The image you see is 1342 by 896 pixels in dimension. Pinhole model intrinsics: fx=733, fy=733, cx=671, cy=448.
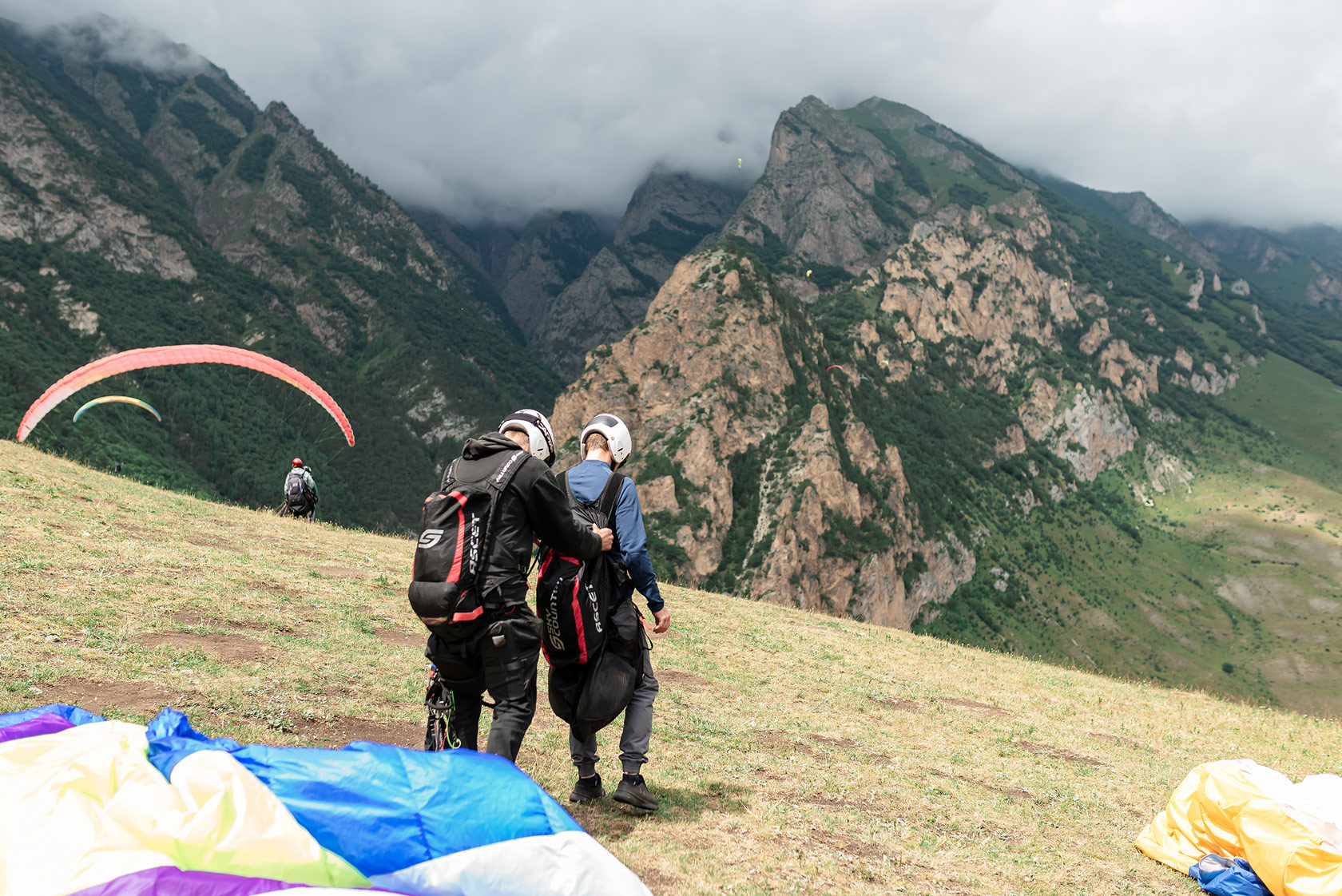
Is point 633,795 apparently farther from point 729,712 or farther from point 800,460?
point 800,460


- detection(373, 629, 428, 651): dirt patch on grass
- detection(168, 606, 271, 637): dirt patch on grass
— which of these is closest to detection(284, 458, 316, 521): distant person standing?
detection(373, 629, 428, 651): dirt patch on grass

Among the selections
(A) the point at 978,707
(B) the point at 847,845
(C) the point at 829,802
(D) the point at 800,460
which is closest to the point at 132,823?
(B) the point at 847,845

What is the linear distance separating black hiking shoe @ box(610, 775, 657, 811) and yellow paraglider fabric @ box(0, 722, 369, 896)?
2.63m

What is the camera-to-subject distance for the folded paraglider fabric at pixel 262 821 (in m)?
2.57

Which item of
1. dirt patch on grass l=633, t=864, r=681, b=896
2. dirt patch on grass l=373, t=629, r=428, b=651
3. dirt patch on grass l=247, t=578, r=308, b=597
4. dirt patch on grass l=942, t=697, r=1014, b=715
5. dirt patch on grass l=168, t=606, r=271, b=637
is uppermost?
dirt patch on grass l=633, t=864, r=681, b=896

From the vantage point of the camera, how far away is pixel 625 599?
17.6ft

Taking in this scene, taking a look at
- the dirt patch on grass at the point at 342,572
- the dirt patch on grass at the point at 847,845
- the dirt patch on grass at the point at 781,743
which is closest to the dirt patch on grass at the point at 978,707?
the dirt patch on grass at the point at 781,743

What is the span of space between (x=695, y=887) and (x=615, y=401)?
328 feet

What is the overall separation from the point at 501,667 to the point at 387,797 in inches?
53.4

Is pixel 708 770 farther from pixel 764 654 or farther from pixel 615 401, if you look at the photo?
pixel 615 401

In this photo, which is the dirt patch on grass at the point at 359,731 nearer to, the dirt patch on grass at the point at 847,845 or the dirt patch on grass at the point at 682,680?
the dirt patch on grass at the point at 847,845

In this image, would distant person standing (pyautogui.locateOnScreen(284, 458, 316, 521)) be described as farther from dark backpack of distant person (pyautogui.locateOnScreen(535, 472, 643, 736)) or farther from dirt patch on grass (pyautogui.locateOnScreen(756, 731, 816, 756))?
dark backpack of distant person (pyautogui.locateOnScreen(535, 472, 643, 736))

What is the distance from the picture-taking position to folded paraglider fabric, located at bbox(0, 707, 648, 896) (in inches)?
101

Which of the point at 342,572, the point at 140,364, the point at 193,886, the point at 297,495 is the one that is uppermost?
the point at 140,364
